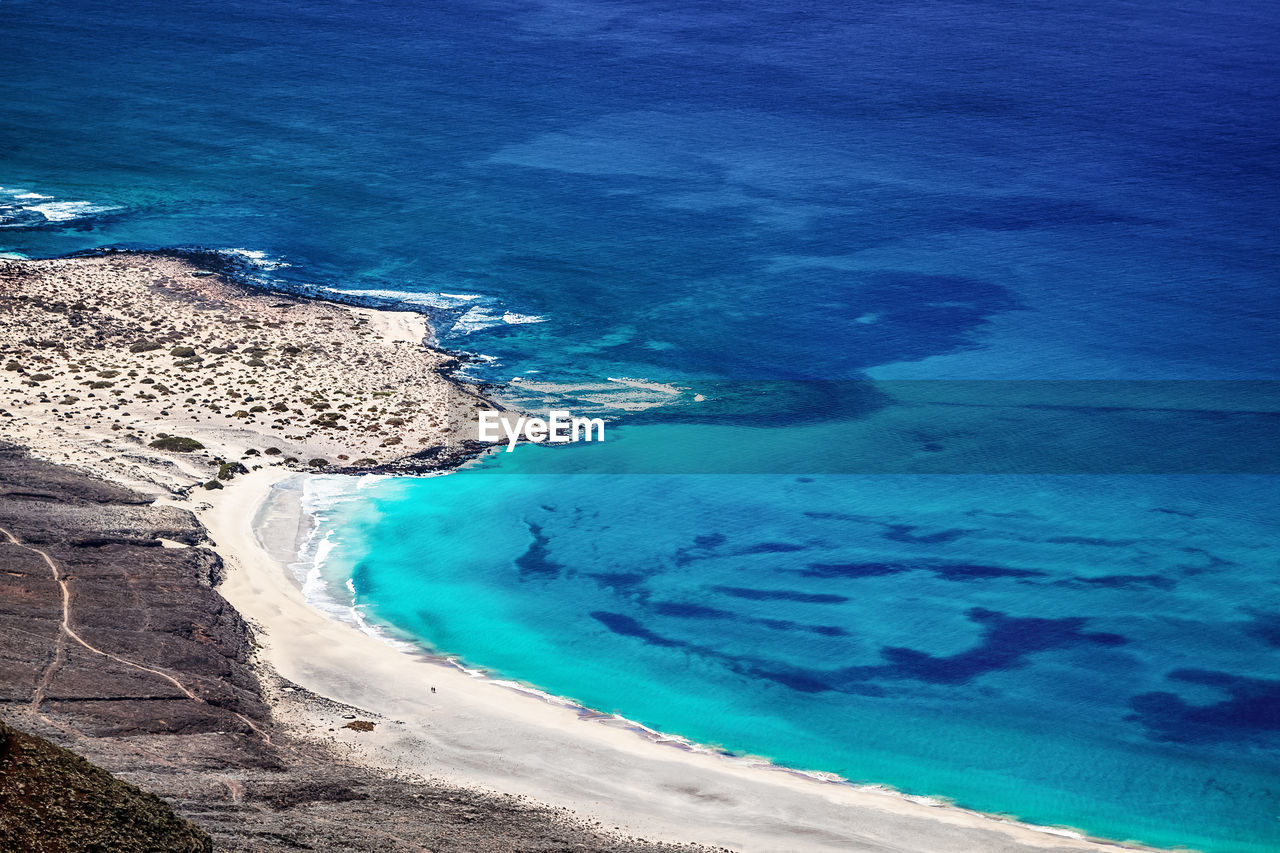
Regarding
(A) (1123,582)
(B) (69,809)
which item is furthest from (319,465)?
(A) (1123,582)

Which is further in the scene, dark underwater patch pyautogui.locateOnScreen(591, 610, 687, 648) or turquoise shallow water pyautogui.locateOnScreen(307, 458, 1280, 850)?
dark underwater patch pyautogui.locateOnScreen(591, 610, 687, 648)

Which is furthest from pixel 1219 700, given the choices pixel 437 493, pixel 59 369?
pixel 59 369

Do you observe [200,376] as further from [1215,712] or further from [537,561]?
[1215,712]

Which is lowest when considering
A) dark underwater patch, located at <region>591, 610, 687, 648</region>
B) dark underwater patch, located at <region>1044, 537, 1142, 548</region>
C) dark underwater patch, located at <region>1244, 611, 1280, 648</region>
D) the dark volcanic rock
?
the dark volcanic rock

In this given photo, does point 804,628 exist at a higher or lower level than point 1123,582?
lower

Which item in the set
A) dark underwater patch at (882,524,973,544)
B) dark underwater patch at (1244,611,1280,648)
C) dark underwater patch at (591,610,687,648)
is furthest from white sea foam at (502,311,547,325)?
dark underwater patch at (1244,611,1280,648)

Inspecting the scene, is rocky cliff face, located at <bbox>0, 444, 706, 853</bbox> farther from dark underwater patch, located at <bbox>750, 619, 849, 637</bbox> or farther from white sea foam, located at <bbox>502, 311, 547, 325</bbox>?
white sea foam, located at <bbox>502, 311, 547, 325</bbox>
